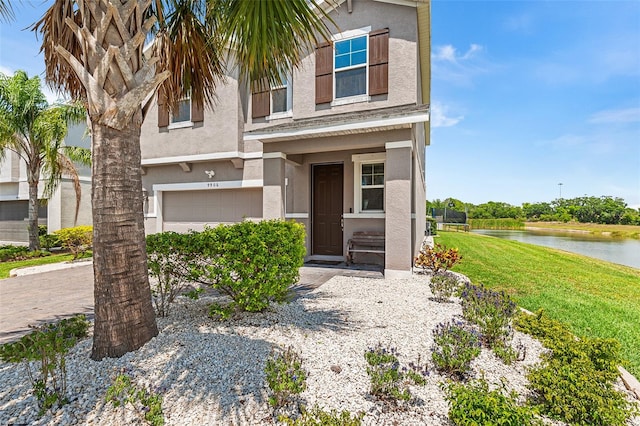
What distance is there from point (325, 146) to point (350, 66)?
266cm

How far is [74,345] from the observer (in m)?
3.57

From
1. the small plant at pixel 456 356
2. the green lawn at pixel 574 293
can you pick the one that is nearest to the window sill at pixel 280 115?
the green lawn at pixel 574 293

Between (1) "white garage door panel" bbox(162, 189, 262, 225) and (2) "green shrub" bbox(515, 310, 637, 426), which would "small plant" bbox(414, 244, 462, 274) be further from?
(1) "white garage door panel" bbox(162, 189, 262, 225)

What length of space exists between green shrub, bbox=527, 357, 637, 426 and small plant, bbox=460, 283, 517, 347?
38.8 inches

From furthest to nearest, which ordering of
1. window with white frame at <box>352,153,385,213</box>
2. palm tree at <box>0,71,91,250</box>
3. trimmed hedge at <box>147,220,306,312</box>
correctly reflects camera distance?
palm tree at <box>0,71,91,250</box>, window with white frame at <box>352,153,385,213</box>, trimmed hedge at <box>147,220,306,312</box>

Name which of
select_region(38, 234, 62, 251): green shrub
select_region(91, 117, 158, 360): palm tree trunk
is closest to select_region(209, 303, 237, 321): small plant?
select_region(91, 117, 158, 360): palm tree trunk

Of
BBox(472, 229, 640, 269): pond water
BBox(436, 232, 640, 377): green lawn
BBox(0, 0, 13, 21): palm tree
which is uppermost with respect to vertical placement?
BBox(0, 0, 13, 21): palm tree

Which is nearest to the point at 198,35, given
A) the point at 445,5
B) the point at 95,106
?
the point at 95,106

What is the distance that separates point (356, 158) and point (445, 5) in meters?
5.60

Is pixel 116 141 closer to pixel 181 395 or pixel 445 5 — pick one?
pixel 181 395

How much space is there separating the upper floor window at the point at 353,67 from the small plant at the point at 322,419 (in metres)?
8.08

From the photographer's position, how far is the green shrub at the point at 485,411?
7.17 feet

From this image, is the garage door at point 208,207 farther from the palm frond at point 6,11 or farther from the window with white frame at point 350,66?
the palm frond at point 6,11

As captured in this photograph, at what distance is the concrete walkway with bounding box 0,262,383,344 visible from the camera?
505cm
